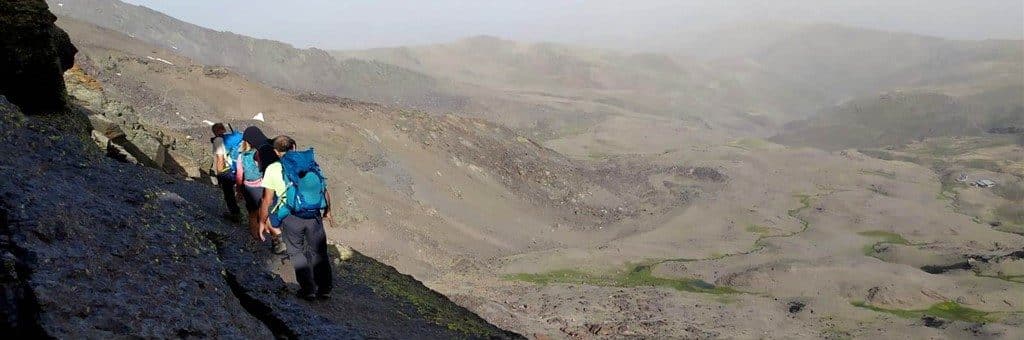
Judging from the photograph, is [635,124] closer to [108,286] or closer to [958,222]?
[958,222]

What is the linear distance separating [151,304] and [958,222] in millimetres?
46887

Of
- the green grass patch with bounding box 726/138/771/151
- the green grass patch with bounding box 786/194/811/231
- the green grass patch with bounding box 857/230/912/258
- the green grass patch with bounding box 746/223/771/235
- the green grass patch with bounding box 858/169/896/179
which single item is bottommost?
the green grass patch with bounding box 726/138/771/151

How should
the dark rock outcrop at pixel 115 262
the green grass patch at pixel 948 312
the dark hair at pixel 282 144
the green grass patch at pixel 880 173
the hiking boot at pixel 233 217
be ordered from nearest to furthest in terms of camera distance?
the dark rock outcrop at pixel 115 262, the dark hair at pixel 282 144, the hiking boot at pixel 233 217, the green grass patch at pixel 948 312, the green grass patch at pixel 880 173

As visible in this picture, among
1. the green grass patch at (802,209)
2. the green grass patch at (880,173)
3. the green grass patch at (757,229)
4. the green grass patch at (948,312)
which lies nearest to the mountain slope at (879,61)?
the green grass patch at (880,173)

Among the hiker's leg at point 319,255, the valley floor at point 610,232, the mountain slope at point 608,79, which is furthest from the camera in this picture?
the mountain slope at point 608,79

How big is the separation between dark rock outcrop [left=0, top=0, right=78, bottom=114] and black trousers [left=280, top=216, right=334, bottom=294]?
4324mm

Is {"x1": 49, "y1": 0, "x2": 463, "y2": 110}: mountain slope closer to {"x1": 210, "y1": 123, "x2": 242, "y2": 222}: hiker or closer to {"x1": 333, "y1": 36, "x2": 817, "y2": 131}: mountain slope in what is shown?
{"x1": 333, "y1": 36, "x2": 817, "y2": 131}: mountain slope

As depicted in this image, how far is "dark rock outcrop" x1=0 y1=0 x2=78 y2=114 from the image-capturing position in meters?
8.98

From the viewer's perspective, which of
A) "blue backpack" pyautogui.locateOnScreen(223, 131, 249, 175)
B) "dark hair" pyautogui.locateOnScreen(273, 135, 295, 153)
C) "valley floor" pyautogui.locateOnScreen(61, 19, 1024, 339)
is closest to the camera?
"dark hair" pyautogui.locateOnScreen(273, 135, 295, 153)

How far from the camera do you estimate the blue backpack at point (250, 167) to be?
961cm

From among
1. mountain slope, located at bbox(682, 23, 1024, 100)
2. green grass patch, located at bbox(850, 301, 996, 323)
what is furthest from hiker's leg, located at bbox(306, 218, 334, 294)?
mountain slope, located at bbox(682, 23, 1024, 100)

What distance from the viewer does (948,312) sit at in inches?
1003

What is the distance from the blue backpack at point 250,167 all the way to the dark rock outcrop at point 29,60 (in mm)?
2768

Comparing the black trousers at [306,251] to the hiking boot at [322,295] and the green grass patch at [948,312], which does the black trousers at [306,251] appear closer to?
the hiking boot at [322,295]
